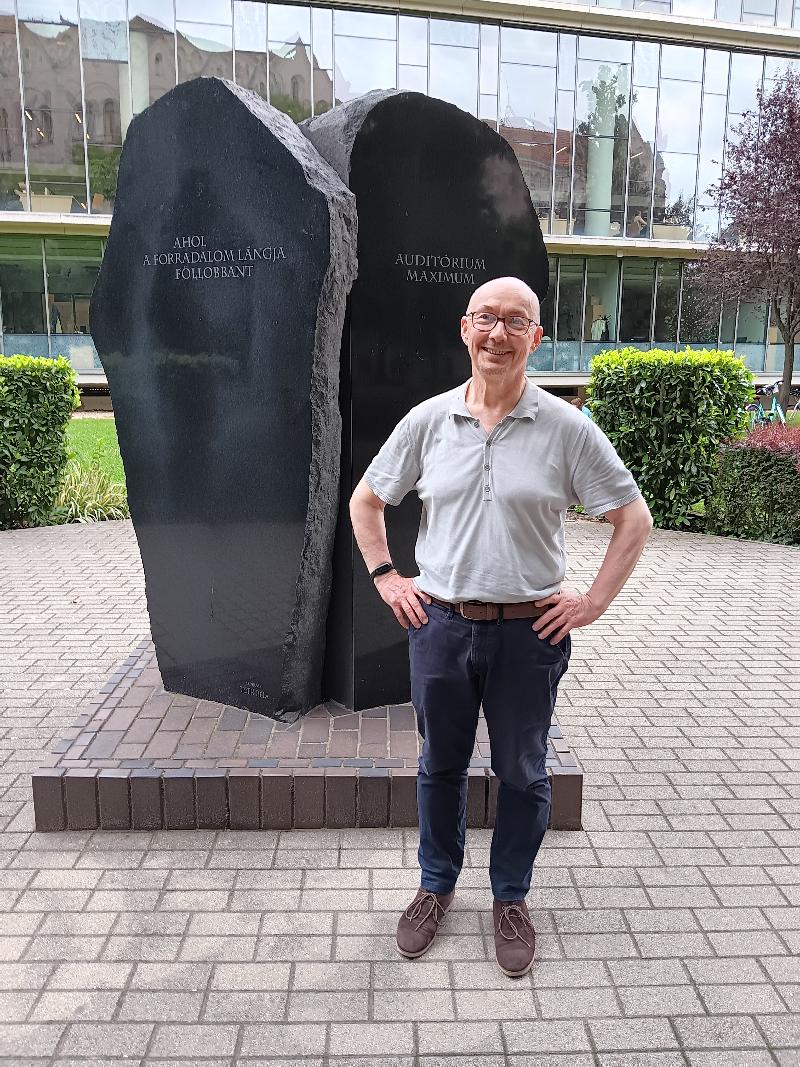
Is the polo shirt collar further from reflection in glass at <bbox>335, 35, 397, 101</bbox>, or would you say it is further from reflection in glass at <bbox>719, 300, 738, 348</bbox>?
reflection in glass at <bbox>719, 300, 738, 348</bbox>

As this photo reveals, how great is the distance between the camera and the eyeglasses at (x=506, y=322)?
254 centimetres

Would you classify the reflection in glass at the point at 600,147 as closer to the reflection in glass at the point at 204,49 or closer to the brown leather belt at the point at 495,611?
the reflection in glass at the point at 204,49

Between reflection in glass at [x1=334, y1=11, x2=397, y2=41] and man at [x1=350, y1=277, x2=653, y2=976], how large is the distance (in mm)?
21442

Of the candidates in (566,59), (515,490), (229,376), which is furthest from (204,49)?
(515,490)

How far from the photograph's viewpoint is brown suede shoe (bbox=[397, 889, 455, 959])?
2.88 meters

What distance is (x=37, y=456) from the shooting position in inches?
378

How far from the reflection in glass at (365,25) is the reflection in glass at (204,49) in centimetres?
253

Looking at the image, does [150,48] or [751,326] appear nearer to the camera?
[150,48]

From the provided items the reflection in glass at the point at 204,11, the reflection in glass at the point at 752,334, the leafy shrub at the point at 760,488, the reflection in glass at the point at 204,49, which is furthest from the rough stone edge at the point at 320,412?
the reflection in glass at the point at 752,334

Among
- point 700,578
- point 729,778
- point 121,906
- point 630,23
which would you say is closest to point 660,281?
point 630,23

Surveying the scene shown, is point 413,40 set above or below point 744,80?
above

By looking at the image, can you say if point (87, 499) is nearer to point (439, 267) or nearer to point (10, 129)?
point (439, 267)

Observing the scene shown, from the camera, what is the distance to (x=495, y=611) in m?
2.62

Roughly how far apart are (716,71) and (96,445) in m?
19.3
